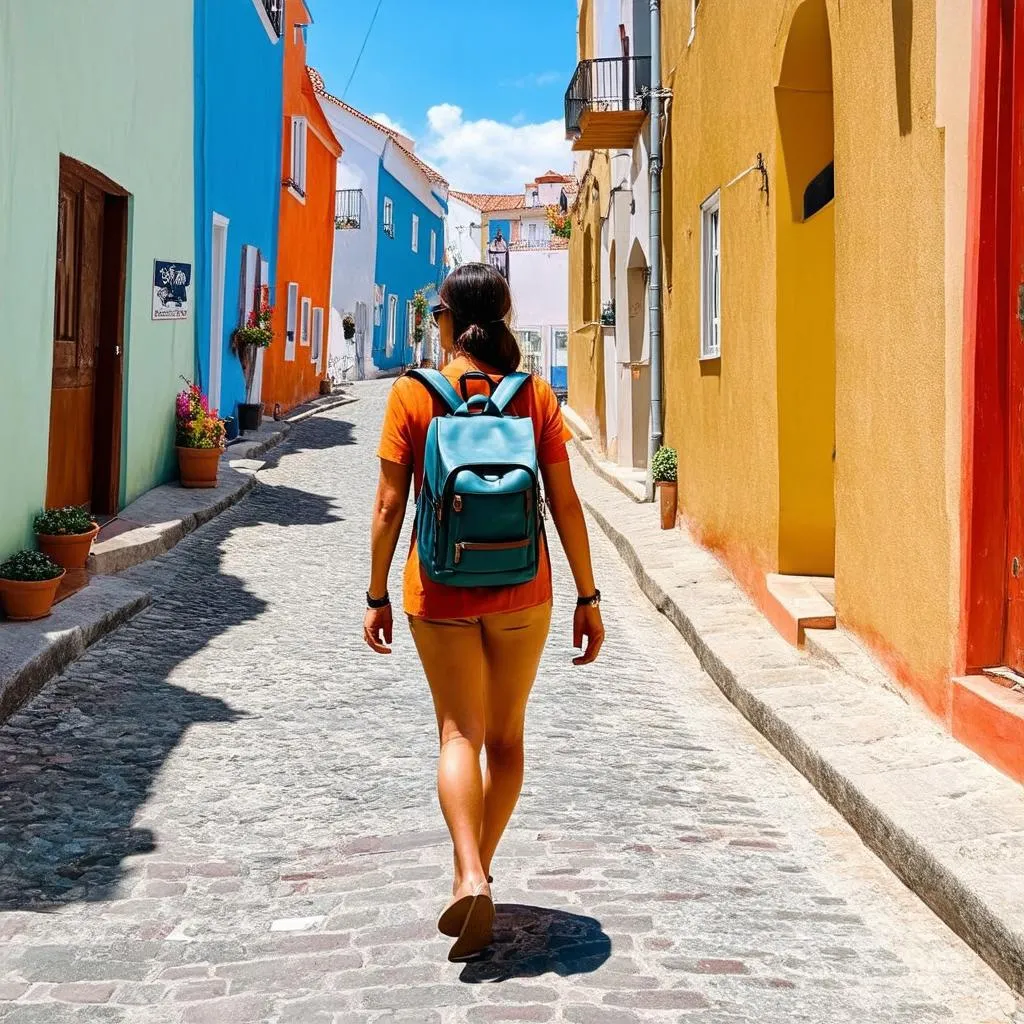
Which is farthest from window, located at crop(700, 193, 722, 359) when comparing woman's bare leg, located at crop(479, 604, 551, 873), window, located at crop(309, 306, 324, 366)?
window, located at crop(309, 306, 324, 366)

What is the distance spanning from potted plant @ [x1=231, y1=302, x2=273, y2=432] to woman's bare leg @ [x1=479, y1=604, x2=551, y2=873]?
14.4 m

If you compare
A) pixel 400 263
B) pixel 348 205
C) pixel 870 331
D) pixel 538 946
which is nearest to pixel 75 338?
pixel 870 331

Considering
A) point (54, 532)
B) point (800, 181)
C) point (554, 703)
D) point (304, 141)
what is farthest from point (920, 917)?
point (304, 141)

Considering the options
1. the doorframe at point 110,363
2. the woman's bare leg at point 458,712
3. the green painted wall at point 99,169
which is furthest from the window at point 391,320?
the woman's bare leg at point 458,712

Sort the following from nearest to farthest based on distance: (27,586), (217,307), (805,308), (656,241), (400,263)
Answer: (27,586), (805,308), (656,241), (217,307), (400,263)

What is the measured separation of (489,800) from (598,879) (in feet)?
1.95

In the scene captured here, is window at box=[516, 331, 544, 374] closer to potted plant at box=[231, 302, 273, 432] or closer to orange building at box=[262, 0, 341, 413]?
orange building at box=[262, 0, 341, 413]

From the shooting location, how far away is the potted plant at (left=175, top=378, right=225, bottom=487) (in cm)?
1274

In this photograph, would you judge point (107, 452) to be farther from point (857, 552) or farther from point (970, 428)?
point (970, 428)

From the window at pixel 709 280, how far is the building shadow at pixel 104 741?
164 inches

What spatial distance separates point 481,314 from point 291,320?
19901 mm

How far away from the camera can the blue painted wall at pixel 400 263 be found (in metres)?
39.6

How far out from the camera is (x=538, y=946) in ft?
11.5

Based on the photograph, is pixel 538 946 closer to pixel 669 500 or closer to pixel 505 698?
pixel 505 698
